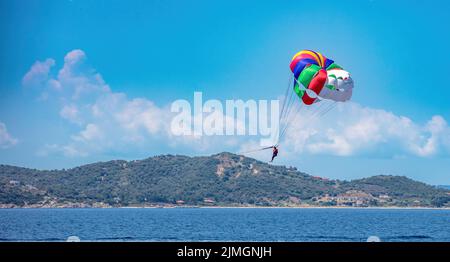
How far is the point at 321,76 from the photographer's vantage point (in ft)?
177

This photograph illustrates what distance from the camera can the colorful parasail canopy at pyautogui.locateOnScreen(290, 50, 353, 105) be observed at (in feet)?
177

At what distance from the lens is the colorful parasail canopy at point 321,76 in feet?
177
